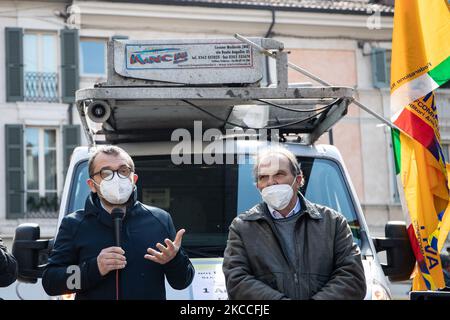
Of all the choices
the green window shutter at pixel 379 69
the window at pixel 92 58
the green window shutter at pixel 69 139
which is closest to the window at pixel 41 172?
the green window shutter at pixel 69 139

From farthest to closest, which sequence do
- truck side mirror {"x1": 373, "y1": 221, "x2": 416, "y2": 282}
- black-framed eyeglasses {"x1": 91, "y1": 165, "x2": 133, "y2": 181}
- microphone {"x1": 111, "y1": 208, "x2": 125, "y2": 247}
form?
1. truck side mirror {"x1": 373, "y1": 221, "x2": 416, "y2": 282}
2. black-framed eyeglasses {"x1": 91, "y1": 165, "x2": 133, "y2": 181}
3. microphone {"x1": 111, "y1": 208, "x2": 125, "y2": 247}

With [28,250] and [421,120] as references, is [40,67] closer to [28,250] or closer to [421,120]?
[421,120]

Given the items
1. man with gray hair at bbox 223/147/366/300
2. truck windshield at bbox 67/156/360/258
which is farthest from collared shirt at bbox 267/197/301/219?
truck windshield at bbox 67/156/360/258

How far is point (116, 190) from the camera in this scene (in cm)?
423

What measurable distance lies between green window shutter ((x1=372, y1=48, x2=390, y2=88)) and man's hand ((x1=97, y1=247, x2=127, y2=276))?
2436 cm

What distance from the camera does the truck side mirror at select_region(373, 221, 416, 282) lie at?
5.51 m

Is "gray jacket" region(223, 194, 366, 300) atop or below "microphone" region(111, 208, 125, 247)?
below

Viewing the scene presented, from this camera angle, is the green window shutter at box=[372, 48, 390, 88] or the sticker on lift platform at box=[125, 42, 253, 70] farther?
the green window shutter at box=[372, 48, 390, 88]

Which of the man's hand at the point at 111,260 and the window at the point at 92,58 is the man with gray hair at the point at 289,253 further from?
the window at the point at 92,58

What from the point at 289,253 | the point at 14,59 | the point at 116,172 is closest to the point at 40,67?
the point at 14,59

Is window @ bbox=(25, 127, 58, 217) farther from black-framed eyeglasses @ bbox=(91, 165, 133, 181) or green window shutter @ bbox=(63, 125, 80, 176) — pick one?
black-framed eyeglasses @ bbox=(91, 165, 133, 181)

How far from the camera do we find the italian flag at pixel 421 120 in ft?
20.0

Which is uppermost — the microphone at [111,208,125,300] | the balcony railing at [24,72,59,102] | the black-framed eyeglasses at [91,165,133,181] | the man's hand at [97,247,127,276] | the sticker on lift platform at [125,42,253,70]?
the balcony railing at [24,72,59,102]
